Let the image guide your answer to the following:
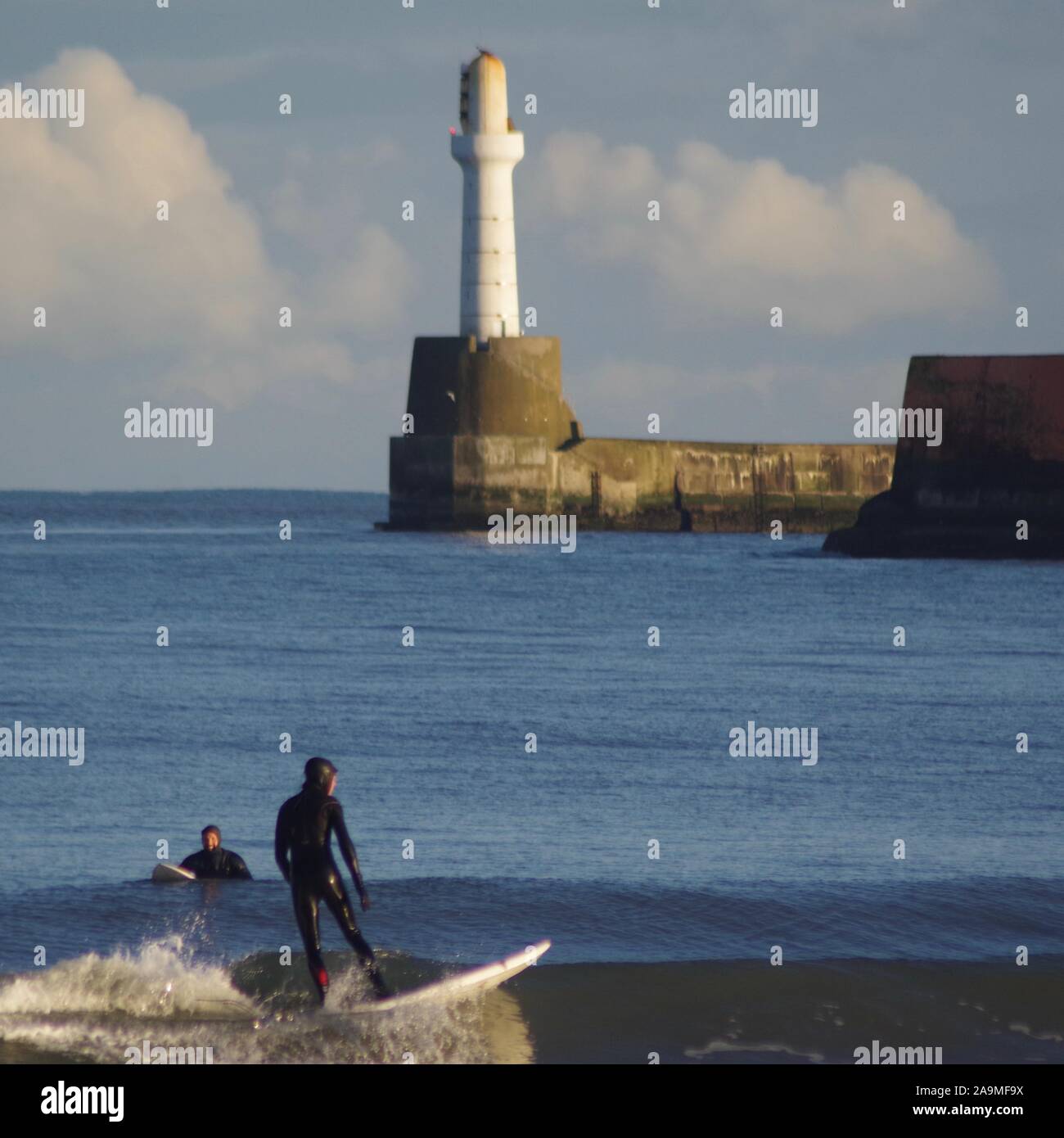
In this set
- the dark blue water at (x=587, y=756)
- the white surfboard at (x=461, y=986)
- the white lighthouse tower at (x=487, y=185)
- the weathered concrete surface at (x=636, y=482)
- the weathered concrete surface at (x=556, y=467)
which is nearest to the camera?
the white surfboard at (x=461, y=986)

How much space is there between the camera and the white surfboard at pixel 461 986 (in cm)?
1252

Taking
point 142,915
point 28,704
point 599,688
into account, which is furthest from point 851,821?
point 28,704

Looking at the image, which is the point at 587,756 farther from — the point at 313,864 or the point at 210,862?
the point at 313,864

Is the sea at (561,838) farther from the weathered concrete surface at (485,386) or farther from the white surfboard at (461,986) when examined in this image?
the weathered concrete surface at (485,386)

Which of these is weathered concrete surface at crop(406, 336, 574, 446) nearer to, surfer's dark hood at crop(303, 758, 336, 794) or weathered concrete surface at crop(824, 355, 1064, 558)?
weathered concrete surface at crop(824, 355, 1064, 558)

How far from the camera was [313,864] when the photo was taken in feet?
39.6

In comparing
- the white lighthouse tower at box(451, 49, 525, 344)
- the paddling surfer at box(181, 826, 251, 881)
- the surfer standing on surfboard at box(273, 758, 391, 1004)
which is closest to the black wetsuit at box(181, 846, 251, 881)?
the paddling surfer at box(181, 826, 251, 881)

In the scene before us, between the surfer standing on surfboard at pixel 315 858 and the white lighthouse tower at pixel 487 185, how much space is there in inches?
2625

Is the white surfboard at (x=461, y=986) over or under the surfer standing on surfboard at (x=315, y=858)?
under

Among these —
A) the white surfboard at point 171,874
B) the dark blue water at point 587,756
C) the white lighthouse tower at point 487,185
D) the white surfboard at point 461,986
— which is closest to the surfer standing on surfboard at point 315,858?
the white surfboard at point 461,986

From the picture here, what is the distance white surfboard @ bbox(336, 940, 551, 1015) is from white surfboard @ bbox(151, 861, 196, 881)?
3.95 meters

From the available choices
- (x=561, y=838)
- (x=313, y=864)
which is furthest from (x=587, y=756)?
(x=313, y=864)

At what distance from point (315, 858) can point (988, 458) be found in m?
57.6
